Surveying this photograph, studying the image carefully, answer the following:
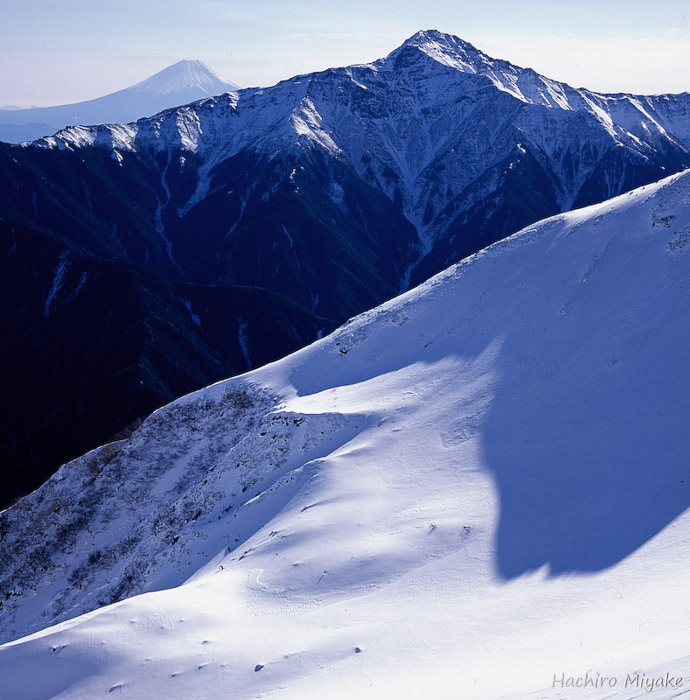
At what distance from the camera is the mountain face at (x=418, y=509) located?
18203mm

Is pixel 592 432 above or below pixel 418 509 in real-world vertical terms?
above

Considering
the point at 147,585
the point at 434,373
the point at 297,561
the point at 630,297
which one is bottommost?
the point at 147,585

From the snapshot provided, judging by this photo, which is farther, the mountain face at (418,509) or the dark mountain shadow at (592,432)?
the dark mountain shadow at (592,432)

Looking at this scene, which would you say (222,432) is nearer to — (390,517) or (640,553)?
(390,517)

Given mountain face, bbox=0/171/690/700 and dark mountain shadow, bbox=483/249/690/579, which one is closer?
mountain face, bbox=0/171/690/700

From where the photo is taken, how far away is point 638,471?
81.4 feet

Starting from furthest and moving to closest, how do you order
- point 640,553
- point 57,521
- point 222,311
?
point 222,311, point 57,521, point 640,553

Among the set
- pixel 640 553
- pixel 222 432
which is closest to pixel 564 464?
pixel 640 553

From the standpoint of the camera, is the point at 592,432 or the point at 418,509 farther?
the point at 592,432

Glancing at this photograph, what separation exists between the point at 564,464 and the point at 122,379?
8614 centimetres

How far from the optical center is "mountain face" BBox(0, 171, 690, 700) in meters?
18.2

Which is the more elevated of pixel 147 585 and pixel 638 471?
pixel 638 471

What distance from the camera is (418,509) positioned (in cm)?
2750

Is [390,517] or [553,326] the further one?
[553,326]
